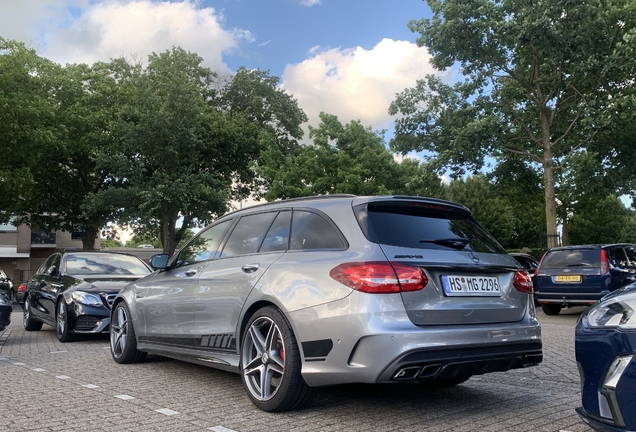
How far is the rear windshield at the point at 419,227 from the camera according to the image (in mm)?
4602

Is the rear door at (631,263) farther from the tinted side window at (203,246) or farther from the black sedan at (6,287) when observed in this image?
the black sedan at (6,287)

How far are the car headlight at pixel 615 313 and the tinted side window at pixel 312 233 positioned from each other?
1.79 meters

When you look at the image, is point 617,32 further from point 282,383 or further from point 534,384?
point 282,383

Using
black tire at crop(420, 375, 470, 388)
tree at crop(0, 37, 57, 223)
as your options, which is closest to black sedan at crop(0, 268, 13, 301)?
black tire at crop(420, 375, 470, 388)

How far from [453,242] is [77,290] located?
7.35 m

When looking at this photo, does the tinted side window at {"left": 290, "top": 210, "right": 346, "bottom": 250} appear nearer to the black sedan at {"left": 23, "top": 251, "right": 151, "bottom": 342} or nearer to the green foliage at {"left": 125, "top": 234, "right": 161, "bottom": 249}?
the black sedan at {"left": 23, "top": 251, "right": 151, "bottom": 342}

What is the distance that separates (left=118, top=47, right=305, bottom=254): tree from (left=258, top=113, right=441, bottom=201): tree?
173 centimetres

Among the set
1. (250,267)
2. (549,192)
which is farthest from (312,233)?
(549,192)

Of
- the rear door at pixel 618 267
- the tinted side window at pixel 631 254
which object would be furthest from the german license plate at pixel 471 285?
the tinted side window at pixel 631 254

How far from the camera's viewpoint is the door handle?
527 centimetres

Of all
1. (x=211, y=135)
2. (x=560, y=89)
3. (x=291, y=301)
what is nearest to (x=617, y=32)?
(x=560, y=89)

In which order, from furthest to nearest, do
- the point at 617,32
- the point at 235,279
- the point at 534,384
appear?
the point at 617,32 → the point at 534,384 → the point at 235,279

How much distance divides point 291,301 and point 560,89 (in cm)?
2256

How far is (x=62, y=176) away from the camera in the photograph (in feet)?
122
